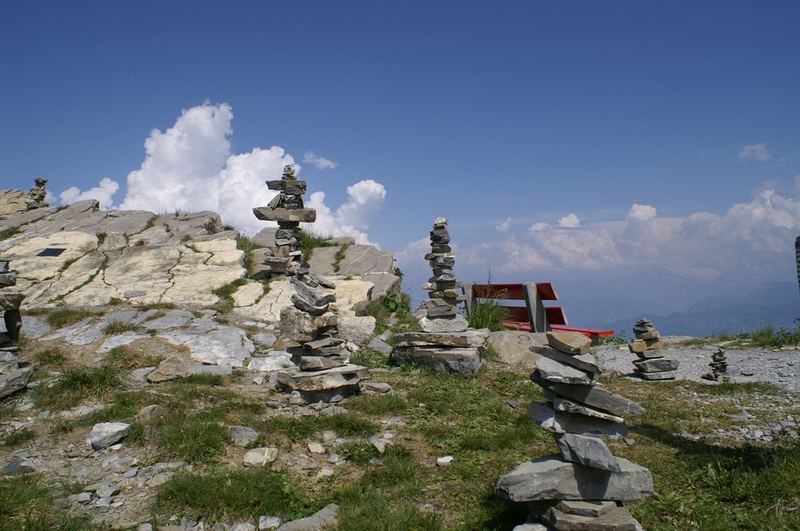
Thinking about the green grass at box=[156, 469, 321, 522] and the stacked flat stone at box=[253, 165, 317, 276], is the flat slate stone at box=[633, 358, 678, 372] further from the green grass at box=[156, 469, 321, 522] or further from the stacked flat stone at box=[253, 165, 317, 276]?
the stacked flat stone at box=[253, 165, 317, 276]

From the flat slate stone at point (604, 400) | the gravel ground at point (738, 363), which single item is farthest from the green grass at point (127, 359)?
the gravel ground at point (738, 363)

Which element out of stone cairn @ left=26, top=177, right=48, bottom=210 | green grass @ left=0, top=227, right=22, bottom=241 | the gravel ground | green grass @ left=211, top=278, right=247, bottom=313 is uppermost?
stone cairn @ left=26, top=177, right=48, bottom=210

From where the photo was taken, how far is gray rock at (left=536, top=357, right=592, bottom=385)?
541 centimetres

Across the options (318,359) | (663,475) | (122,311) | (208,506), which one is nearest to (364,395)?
(318,359)

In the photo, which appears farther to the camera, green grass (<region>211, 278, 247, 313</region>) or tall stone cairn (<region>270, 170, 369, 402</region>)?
green grass (<region>211, 278, 247, 313</region>)

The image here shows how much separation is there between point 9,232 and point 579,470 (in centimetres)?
2361

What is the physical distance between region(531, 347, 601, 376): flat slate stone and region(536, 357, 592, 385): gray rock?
0.17 ft

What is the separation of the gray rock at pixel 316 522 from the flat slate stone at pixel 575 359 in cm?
287

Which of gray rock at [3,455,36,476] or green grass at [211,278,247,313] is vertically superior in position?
green grass at [211,278,247,313]

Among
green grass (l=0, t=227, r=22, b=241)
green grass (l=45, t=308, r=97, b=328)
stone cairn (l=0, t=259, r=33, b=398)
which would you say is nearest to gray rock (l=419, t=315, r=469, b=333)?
stone cairn (l=0, t=259, r=33, b=398)

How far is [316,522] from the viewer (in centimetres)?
542

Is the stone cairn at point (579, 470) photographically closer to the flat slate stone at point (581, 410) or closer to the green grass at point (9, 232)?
the flat slate stone at point (581, 410)

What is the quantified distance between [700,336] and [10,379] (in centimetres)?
2140

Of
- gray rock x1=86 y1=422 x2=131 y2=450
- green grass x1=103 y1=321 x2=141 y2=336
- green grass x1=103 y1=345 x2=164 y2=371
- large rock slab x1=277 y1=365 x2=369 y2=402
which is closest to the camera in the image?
gray rock x1=86 y1=422 x2=131 y2=450
